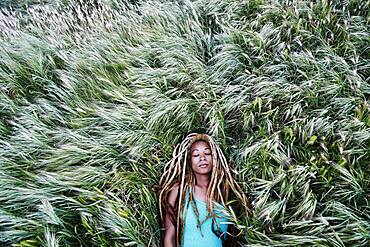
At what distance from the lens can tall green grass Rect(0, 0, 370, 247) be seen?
10.4ft

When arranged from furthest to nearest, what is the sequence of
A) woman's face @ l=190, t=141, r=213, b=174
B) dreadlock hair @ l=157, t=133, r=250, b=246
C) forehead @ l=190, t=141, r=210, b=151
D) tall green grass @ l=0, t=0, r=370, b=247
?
forehead @ l=190, t=141, r=210, b=151, woman's face @ l=190, t=141, r=213, b=174, dreadlock hair @ l=157, t=133, r=250, b=246, tall green grass @ l=0, t=0, r=370, b=247

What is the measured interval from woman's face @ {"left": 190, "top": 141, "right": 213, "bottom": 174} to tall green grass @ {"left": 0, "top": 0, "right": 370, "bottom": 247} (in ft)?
0.85

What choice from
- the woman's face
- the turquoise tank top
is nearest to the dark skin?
the woman's face

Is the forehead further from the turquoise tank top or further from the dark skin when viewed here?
the turquoise tank top

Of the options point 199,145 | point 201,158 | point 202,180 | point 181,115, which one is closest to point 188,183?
point 202,180

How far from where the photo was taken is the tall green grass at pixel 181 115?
3180 mm

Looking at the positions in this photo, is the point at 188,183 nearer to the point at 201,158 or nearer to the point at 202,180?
the point at 202,180

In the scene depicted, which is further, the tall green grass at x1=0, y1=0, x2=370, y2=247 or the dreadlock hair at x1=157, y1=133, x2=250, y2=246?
the dreadlock hair at x1=157, y1=133, x2=250, y2=246

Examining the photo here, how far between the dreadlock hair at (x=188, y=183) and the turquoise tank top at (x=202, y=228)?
4 centimetres

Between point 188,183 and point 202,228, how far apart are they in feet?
1.52

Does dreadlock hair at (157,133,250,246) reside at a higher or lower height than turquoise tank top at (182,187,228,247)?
higher

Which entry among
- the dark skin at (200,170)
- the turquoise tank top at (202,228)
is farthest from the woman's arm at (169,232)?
the turquoise tank top at (202,228)

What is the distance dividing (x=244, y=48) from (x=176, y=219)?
2.54 meters

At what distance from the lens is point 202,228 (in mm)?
3348
